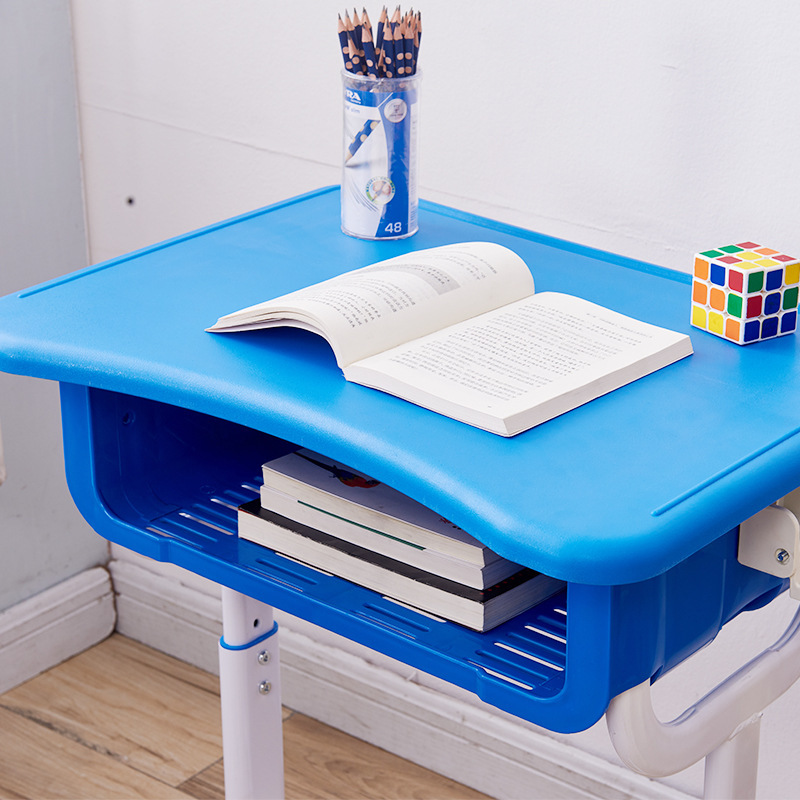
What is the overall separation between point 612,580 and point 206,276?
1.80 feet

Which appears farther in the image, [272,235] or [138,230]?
[138,230]

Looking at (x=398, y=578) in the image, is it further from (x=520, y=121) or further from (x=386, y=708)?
(x=386, y=708)

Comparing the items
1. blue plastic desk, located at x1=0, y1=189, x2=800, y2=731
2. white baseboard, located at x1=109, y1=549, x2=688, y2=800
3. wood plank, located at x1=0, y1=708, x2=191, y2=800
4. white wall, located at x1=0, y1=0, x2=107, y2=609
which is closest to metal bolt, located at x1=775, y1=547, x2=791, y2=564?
blue plastic desk, located at x1=0, y1=189, x2=800, y2=731

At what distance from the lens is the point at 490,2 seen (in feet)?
4.65

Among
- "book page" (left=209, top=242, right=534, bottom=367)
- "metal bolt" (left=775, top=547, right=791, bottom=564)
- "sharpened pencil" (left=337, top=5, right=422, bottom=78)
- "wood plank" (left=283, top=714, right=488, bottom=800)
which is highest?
"sharpened pencil" (left=337, top=5, right=422, bottom=78)

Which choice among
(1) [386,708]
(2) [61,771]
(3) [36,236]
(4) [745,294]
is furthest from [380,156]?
(2) [61,771]

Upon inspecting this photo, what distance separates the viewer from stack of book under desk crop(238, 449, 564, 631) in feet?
3.03

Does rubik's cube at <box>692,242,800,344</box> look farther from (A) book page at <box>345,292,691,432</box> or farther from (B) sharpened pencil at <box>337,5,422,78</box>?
(B) sharpened pencil at <box>337,5,422,78</box>

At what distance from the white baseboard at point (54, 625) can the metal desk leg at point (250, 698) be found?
79cm

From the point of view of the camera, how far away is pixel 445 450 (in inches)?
32.3

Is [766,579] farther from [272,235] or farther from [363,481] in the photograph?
[272,235]

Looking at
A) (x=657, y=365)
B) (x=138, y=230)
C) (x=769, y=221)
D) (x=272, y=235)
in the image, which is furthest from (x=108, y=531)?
(x=138, y=230)

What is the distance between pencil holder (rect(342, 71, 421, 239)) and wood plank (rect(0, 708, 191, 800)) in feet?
3.08

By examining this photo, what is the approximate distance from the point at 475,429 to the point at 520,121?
69 cm
